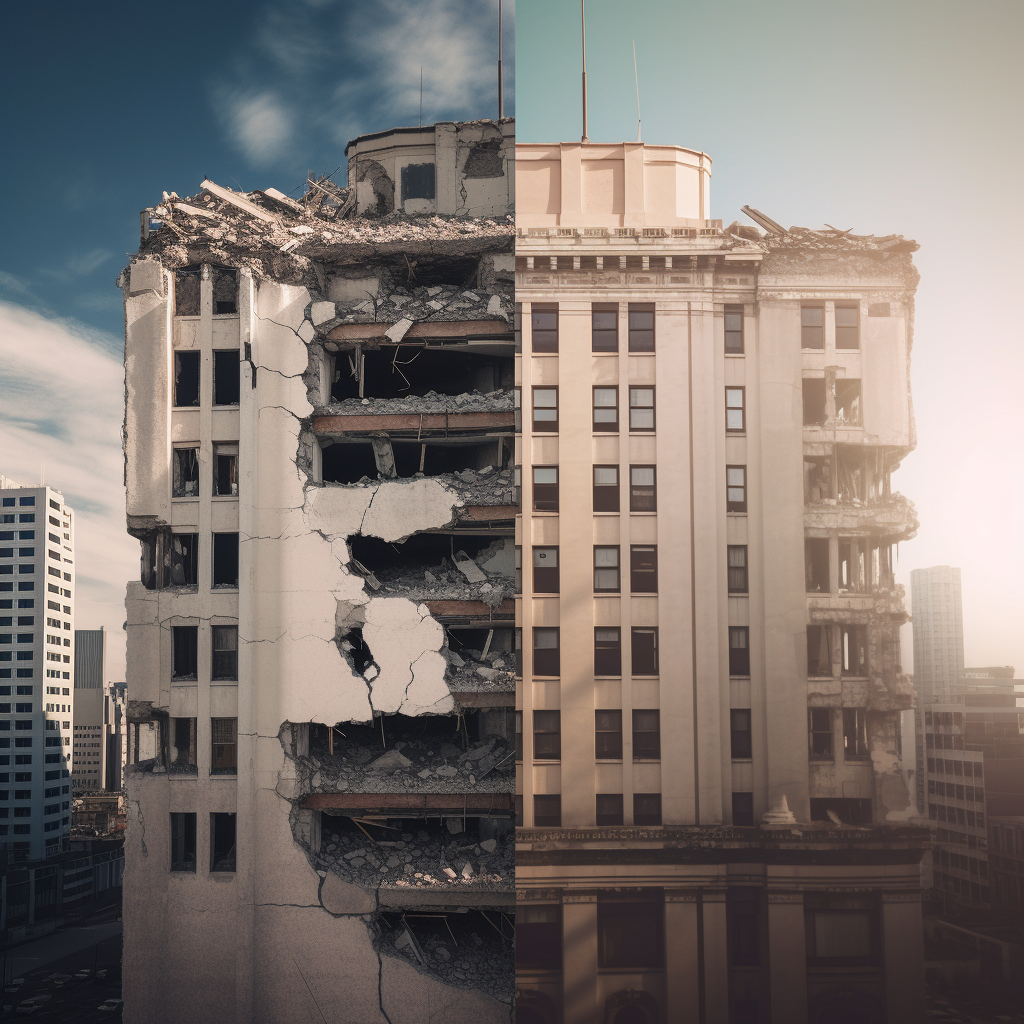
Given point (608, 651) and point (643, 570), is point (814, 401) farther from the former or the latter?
point (608, 651)

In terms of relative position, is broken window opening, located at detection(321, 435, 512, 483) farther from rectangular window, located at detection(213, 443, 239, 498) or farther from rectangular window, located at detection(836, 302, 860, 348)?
rectangular window, located at detection(836, 302, 860, 348)

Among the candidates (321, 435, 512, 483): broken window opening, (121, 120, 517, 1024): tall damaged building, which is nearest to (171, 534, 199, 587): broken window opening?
(121, 120, 517, 1024): tall damaged building

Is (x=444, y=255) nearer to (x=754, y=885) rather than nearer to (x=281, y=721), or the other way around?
(x=281, y=721)

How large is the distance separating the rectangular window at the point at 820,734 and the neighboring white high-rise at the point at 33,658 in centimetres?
369

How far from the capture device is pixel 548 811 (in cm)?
217

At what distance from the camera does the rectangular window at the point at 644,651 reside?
2.13 m

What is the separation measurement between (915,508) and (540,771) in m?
1.49

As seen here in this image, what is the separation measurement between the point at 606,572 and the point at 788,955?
1.28 m

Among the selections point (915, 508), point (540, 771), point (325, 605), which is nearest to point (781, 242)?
point (915, 508)

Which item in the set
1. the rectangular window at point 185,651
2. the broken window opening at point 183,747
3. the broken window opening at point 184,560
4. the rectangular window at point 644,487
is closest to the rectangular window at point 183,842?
the broken window opening at point 183,747

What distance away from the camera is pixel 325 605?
13.1ft

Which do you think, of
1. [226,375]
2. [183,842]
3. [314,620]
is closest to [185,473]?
[226,375]

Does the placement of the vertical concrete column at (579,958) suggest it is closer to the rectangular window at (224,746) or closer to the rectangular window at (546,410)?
the rectangular window at (546,410)

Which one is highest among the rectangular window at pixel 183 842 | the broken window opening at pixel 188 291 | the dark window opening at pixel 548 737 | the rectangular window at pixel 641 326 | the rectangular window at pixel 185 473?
the broken window opening at pixel 188 291
